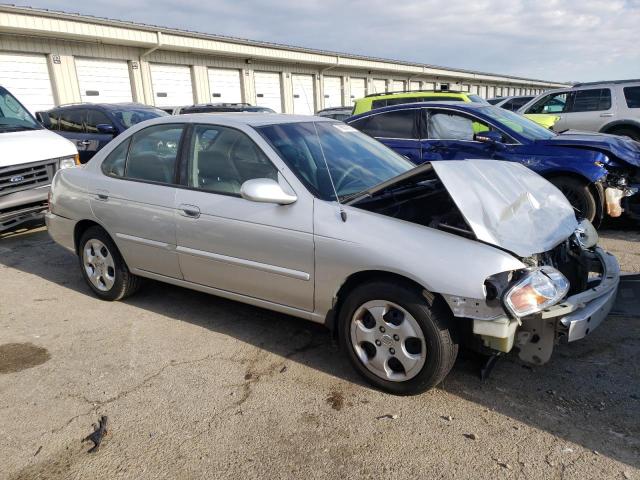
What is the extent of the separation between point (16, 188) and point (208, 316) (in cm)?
388

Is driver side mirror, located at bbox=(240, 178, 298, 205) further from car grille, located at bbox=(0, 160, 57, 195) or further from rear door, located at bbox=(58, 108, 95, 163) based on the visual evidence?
rear door, located at bbox=(58, 108, 95, 163)

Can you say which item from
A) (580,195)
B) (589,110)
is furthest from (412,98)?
(580,195)

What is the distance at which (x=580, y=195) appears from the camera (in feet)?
19.3

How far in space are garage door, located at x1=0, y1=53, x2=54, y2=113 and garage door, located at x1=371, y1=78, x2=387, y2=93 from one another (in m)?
21.1

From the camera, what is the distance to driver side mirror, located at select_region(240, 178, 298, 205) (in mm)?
3102

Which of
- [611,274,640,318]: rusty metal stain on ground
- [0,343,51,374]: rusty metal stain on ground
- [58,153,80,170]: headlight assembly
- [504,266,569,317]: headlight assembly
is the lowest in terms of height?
[0,343,51,374]: rusty metal stain on ground

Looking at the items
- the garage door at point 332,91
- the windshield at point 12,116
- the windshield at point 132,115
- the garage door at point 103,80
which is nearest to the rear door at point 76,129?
the windshield at point 132,115

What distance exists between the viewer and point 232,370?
10.9ft

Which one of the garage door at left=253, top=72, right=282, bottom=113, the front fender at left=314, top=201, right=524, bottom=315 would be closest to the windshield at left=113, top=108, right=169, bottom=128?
the front fender at left=314, top=201, right=524, bottom=315

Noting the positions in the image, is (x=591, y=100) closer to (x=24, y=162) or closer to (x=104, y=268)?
(x=104, y=268)

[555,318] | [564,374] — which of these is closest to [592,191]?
[564,374]

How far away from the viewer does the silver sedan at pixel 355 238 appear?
2.70 metres

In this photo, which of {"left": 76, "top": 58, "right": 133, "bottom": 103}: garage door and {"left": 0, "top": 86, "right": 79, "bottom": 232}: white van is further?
{"left": 76, "top": 58, "right": 133, "bottom": 103}: garage door

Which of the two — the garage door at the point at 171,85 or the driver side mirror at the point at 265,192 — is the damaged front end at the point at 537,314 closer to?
the driver side mirror at the point at 265,192
